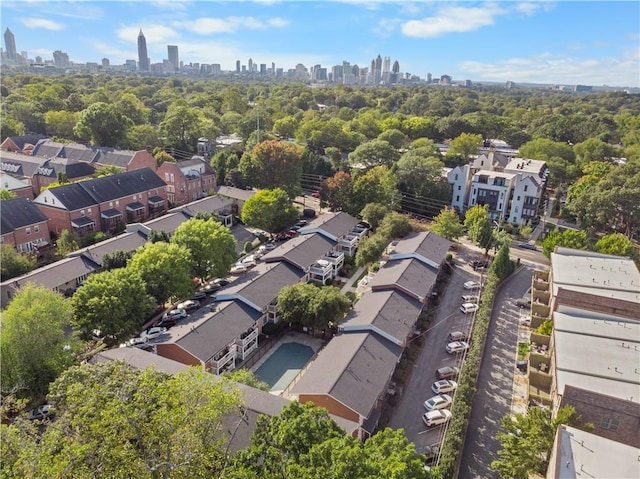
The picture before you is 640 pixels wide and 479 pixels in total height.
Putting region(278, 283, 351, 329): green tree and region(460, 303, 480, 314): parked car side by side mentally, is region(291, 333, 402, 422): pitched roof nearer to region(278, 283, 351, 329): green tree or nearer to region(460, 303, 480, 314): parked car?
region(278, 283, 351, 329): green tree

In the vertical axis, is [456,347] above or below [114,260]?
below

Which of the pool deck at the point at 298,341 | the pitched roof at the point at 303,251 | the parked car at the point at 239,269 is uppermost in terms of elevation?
the pitched roof at the point at 303,251

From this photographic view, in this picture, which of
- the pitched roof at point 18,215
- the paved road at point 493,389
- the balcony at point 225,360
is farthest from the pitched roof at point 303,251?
the pitched roof at point 18,215

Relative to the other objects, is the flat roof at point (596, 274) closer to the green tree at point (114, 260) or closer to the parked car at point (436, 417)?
the parked car at point (436, 417)

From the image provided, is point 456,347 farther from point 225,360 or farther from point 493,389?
point 225,360

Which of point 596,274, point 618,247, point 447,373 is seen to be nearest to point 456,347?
point 447,373

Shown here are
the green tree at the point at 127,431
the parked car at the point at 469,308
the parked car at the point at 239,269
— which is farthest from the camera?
the parked car at the point at 239,269
